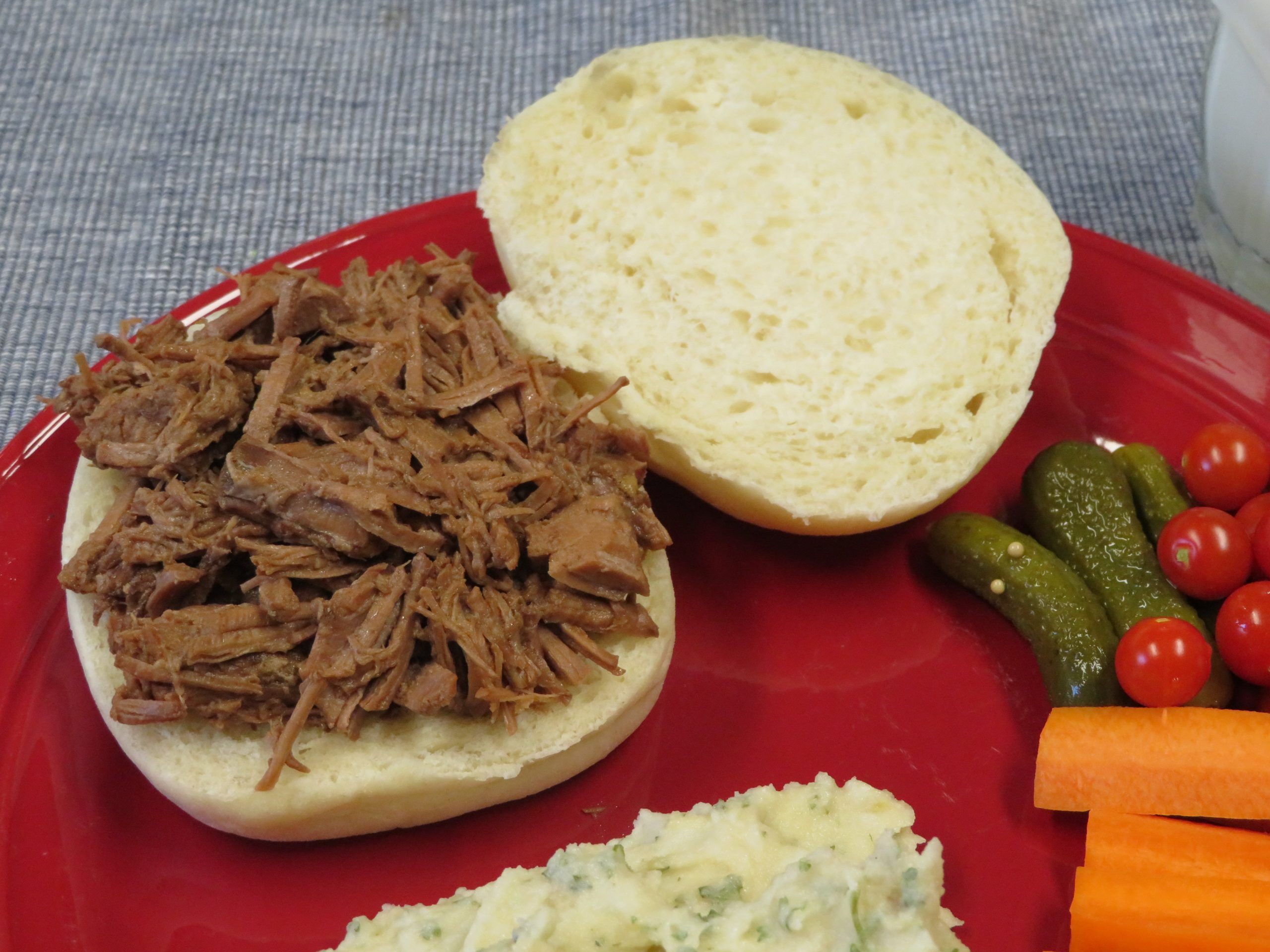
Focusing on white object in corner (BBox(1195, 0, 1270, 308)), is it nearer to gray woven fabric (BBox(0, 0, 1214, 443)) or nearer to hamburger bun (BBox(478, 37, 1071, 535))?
gray woven fabric (BBox(0, 0, 1214, 443))

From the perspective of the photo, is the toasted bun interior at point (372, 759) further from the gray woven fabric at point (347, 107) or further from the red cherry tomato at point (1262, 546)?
the gray woven fabric at point (347, 107)

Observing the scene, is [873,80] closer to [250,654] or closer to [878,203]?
[878,203]

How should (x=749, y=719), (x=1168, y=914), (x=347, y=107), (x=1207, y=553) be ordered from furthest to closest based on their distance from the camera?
(x=347, y=107), (x=749, y=719), (x=1207, y=553), (x=1168, y=914)

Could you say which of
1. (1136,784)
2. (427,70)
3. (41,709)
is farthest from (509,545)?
(427,70)

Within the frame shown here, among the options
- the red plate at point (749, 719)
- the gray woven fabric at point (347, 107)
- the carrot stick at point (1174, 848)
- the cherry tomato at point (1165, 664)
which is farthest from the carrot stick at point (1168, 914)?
the gray woven fabric at point (347, 107)

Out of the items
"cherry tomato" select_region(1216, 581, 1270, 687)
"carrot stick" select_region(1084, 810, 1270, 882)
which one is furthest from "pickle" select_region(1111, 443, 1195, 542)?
"carrot stick" select_region(1084, 810, 1270, 882)

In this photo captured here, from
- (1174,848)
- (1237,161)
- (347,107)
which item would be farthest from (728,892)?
(347,107)

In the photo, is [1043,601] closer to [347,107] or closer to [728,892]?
[728,892]
